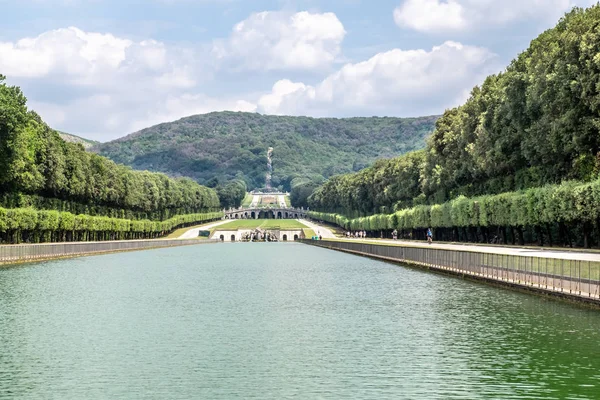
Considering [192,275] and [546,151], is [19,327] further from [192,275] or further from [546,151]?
[546,151]

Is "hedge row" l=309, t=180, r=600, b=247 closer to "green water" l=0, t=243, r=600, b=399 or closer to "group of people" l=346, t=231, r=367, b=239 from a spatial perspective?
"green water" l=0, t=243, r=600, b=399

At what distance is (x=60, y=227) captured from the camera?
9994 centimetres

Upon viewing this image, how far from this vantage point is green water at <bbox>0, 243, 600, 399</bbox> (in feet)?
73.8

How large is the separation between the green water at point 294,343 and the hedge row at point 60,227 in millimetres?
35584

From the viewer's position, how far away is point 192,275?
2544 inches

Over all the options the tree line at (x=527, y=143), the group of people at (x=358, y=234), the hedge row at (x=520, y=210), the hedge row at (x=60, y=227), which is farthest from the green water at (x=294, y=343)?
the group of people at (x=358, y=234)

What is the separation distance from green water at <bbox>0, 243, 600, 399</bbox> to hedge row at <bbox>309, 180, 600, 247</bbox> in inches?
653

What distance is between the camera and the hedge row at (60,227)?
8494 cm

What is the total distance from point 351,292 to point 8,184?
170 feet

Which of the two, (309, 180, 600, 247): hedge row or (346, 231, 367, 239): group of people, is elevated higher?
(309, 180, 600, 247): hedge row

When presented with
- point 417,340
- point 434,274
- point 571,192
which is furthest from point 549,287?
point 571,192

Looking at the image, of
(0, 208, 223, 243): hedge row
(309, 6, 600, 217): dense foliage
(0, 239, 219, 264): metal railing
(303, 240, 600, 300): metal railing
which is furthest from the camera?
(0, 208, 223, 243): hedge row

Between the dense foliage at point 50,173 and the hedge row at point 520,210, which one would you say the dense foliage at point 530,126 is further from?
the dense foliage at point 50,173

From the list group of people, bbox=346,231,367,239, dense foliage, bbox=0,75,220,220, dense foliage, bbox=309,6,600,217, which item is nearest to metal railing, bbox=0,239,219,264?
dense foliage, bbox=0,75,220,220
